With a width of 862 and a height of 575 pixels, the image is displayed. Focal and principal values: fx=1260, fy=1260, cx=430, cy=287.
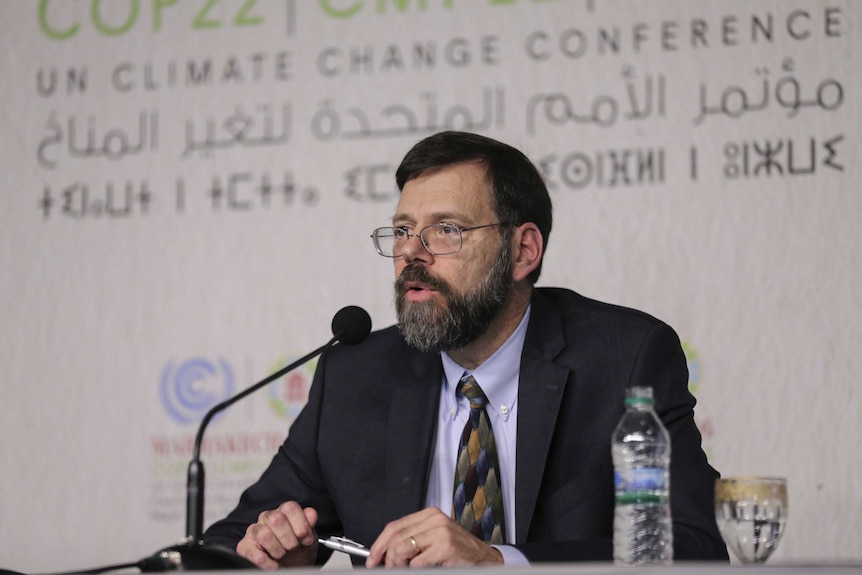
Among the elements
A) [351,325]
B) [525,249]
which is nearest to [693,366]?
[525,249]

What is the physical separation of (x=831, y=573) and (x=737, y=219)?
209 centimetres

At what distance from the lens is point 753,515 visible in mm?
1942

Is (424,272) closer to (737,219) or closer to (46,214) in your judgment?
(737,219)

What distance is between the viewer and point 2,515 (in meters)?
3.90

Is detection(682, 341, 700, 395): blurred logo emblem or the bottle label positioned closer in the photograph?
the bottle label

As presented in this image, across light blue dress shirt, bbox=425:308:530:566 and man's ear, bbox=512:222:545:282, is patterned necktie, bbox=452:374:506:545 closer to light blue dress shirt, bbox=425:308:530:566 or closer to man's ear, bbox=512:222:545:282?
light blue dress shirt, bbox=425:308:530:566

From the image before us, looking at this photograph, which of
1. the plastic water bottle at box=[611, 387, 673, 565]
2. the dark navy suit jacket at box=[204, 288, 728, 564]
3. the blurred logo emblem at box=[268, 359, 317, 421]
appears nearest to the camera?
the plastic water bottle at box=[611, 387, 673, 565]

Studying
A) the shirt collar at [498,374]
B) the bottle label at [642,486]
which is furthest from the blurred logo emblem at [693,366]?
the bottle label at [642,486]

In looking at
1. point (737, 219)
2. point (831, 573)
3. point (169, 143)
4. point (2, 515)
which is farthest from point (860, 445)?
point (2, 515)

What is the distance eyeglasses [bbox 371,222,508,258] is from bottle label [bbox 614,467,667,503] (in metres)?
0.94

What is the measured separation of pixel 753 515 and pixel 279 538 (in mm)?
903

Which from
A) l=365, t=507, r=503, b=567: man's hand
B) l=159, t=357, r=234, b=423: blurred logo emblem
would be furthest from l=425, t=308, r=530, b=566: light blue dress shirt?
l=159, t=357, r=234, b=423: blurred logo emblem

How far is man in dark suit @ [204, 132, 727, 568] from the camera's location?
8.75 ft

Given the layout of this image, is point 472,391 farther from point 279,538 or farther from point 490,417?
point 279,538
